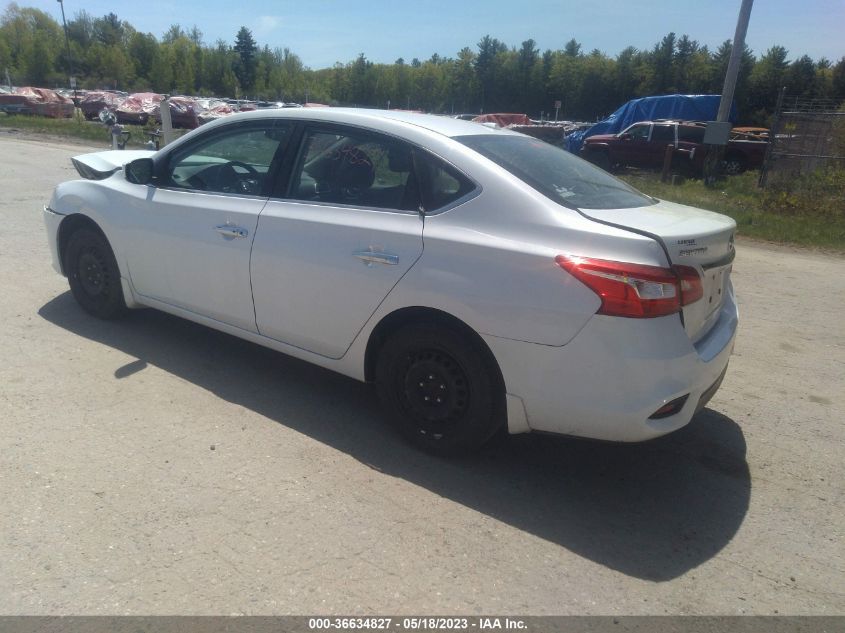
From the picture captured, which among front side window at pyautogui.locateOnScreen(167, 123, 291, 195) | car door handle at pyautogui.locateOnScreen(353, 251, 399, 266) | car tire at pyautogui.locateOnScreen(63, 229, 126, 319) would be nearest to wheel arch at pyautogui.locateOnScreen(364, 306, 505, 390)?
car door handle at pyautogui.locateOnScreen(353, 251, 399, 266)

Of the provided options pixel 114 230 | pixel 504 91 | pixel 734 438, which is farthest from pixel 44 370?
pixel 504 91

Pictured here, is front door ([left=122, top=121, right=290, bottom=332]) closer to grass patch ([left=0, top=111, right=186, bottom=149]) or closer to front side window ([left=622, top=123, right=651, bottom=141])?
front side window ([left=622, top=123, right=651, bottom=141])

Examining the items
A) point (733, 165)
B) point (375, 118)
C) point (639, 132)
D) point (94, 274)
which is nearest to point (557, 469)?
point (375, 118)

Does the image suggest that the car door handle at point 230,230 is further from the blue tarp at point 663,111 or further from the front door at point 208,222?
the blue tarp at point 663,111

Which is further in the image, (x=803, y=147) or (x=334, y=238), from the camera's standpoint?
(x=803, y=147)

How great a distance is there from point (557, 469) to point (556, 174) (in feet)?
5.14

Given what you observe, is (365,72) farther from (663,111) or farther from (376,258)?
(376,258)

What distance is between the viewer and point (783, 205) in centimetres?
1304

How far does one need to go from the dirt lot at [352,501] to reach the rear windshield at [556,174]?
1366 millimetres

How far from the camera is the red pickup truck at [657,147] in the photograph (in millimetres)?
20609

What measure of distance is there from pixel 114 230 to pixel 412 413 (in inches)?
104

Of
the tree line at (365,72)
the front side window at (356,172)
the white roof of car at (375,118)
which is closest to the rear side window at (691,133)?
the white roof of car at (375,118)

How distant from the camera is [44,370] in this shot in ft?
14.2

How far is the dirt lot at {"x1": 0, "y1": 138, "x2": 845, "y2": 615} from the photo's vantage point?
2.59m
